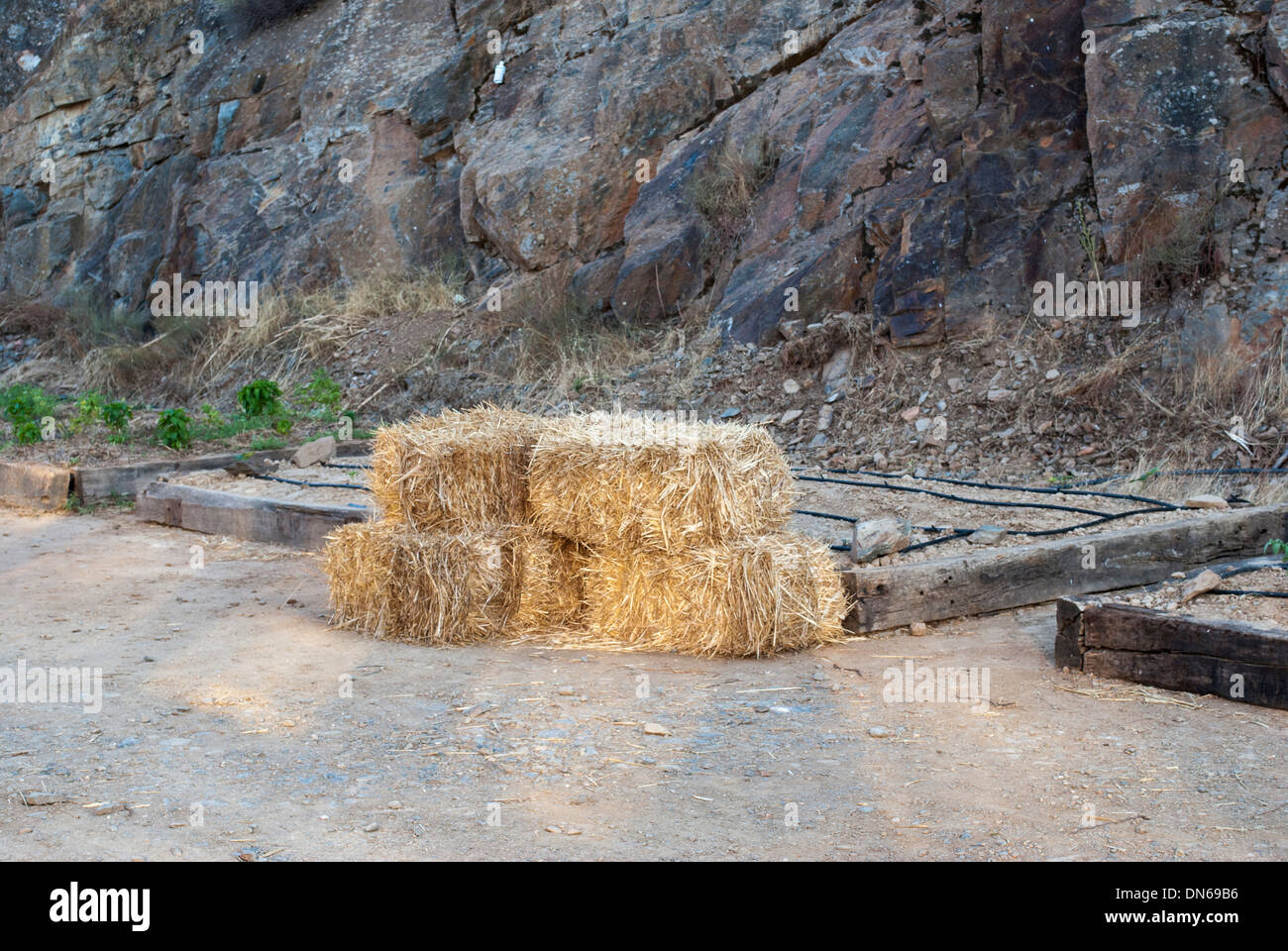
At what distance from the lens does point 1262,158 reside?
895 cm

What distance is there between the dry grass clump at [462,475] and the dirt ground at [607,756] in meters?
0.65

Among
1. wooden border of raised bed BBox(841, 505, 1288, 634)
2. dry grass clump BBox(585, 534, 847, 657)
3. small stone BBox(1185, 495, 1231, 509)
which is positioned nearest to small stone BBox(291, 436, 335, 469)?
dry grass clump BBox(585, 534, 847, 657)

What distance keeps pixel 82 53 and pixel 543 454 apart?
16.8 meters

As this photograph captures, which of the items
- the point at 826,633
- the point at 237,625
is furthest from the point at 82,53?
the point at 826,633

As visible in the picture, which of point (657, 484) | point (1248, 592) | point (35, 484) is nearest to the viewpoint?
point (1248, 592)

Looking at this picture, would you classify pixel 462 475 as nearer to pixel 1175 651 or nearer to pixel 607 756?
pixel 607 756

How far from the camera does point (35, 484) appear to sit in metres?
9.40

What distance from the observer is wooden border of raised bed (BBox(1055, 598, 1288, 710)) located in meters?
4.15

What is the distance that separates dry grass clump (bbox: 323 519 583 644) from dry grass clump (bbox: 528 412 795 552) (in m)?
0.21

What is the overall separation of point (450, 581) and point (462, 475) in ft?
1.75

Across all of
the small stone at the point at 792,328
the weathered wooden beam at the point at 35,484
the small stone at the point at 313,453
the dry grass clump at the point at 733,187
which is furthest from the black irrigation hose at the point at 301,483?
the dry grass clump at the point at 733,187

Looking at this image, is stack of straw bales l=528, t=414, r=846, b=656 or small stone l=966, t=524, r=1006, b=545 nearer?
stack of straw bales l=528, t=414, r=846, b=656

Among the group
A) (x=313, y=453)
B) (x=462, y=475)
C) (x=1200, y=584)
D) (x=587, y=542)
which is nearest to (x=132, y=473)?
(x=313, y=453)

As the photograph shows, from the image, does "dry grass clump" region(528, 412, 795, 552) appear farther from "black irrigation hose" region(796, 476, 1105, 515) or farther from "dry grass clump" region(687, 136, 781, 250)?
"dry grass clump" region(687, 136, 781, 250)
